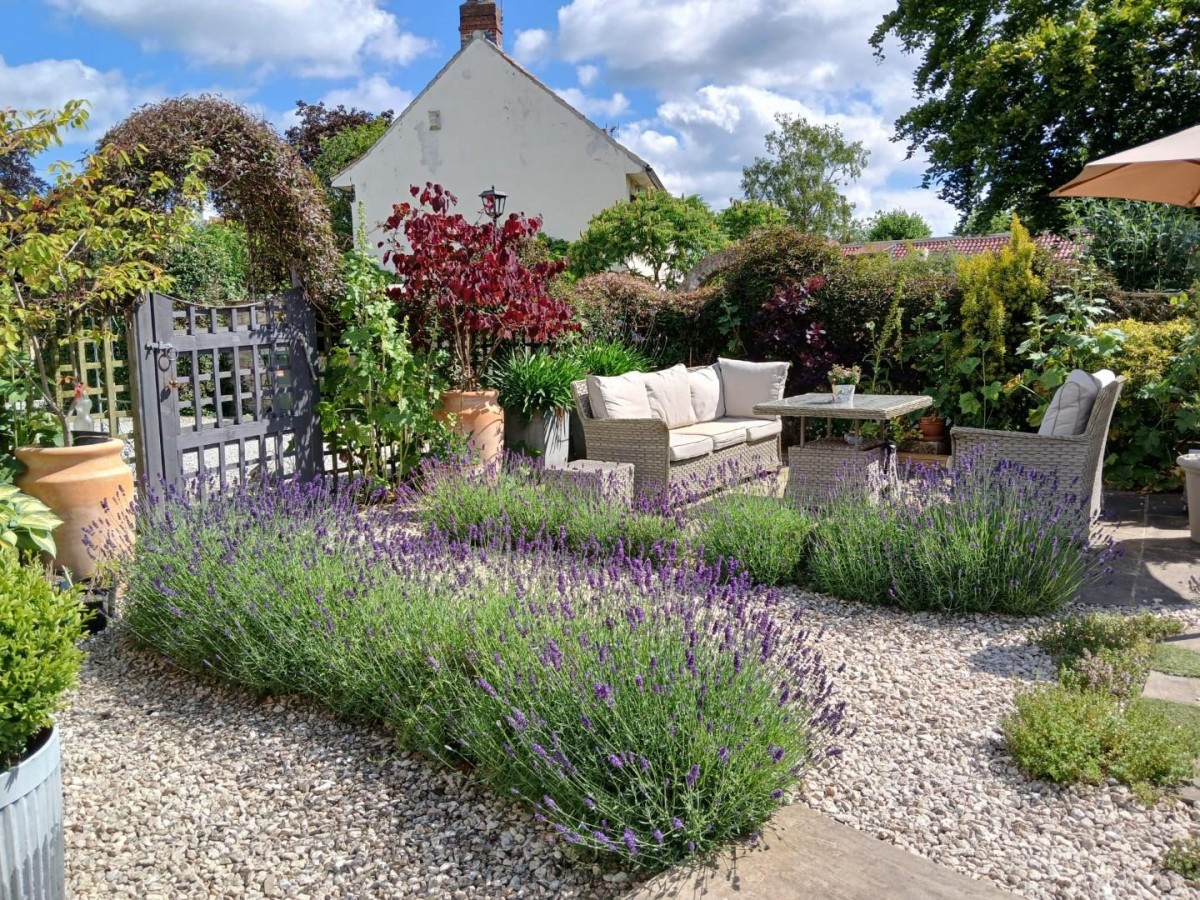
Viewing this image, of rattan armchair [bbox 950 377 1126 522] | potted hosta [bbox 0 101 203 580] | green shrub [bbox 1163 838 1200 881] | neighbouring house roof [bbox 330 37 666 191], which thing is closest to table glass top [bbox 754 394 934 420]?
rattan armchair [bbox 950 377 1126 522]

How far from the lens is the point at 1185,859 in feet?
7.34

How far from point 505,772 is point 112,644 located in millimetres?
2479

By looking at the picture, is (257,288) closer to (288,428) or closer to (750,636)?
(288,428)

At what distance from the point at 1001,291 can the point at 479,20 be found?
1559 centimetres

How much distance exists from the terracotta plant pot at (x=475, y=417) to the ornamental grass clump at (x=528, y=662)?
9.08 ft

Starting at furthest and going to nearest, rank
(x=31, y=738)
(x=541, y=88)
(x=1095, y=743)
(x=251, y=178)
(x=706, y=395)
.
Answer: (x=541, y=88), (x=706, y=395), (x=251, y=178), (x=1095, y=743), (x=31, y=738)

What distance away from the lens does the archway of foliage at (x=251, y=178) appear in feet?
18.2

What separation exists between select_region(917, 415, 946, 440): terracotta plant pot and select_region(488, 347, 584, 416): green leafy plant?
10.8 ft

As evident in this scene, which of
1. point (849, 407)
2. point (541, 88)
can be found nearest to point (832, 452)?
point (849, 407)

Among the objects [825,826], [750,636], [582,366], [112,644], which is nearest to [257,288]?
[582,366]

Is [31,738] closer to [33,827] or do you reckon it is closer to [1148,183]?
[33,827]

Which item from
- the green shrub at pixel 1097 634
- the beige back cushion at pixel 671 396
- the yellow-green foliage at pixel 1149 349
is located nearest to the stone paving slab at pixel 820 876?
the green shrub at pixel 1097 634

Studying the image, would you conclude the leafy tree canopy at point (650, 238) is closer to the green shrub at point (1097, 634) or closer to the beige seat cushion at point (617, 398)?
the beige seat cushion at point (617, 398)

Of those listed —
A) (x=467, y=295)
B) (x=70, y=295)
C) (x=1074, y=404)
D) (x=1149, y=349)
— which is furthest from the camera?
(x=1149, y=349)
